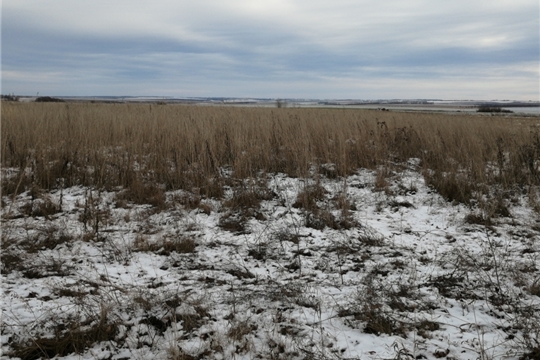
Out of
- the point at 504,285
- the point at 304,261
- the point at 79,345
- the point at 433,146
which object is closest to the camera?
the point at 79,345

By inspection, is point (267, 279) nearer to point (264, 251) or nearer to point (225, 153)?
point (264, 251)

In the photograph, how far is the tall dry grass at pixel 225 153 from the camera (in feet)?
18.6

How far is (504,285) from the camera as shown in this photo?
2.92m

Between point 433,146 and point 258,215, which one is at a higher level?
point 433,146

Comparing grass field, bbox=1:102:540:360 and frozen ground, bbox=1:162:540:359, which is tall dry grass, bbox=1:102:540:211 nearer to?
grass field, bbox=1:102:540:360

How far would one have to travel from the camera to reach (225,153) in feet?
22.8

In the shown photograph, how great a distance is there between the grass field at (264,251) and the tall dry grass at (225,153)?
0.05m

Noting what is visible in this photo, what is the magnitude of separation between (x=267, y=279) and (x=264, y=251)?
0.57 metres

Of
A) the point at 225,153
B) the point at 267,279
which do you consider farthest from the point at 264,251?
the point at 225,153

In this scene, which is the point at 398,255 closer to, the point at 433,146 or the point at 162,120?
the point at 433,146

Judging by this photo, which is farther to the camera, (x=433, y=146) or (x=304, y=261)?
(x=433, y=146)

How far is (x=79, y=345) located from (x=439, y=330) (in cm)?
237

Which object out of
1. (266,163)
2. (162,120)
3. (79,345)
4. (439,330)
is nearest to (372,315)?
(439,330)

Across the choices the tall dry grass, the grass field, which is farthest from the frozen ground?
the tall dry grass
